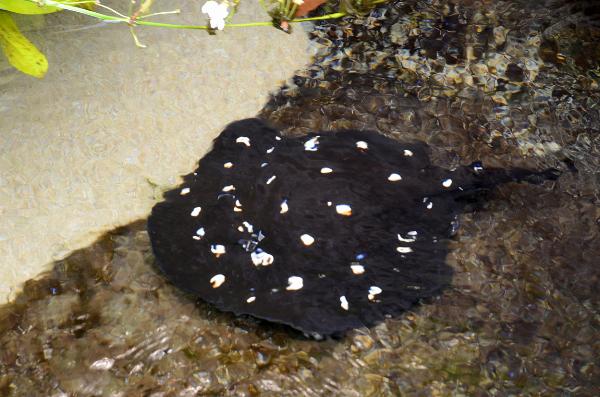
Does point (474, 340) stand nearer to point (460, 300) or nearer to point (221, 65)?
point (460, 300)

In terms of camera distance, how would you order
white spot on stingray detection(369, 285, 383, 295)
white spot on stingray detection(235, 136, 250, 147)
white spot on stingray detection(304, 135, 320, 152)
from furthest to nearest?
white spot on stingray detection(235, 136, 250, 147), white spot on stingray detection(304, 135, 320, 152), white spot on stingray detection(369, 285, 383, 295)

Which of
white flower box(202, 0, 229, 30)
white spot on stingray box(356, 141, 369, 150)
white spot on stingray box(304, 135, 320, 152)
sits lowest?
white spot on stingray box(304, 135, 320, 152)

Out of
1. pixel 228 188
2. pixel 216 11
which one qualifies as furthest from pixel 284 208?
pixel 216 11

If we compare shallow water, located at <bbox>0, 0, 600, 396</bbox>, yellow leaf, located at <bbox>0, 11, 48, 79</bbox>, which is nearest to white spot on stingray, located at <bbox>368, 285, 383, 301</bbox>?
shallow water, located at <bbox>0, 0, 600, 396</bbox>

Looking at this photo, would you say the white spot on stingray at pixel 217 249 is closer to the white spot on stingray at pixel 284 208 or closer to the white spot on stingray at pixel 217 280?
the white spot on stingray at pixel 217 280

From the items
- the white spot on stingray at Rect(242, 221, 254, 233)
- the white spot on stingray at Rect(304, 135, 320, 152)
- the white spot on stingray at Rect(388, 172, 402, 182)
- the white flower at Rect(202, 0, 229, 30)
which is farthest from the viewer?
the white spot on stingray at Rect(304, 135, 320, 152)

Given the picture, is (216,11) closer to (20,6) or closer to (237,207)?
(237,207)

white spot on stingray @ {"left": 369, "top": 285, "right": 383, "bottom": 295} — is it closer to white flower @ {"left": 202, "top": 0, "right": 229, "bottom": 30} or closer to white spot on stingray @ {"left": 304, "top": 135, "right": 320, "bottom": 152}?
white spot on stingray @ {"left": 304, "top": 135, "right": 320, "bottom": 152}
